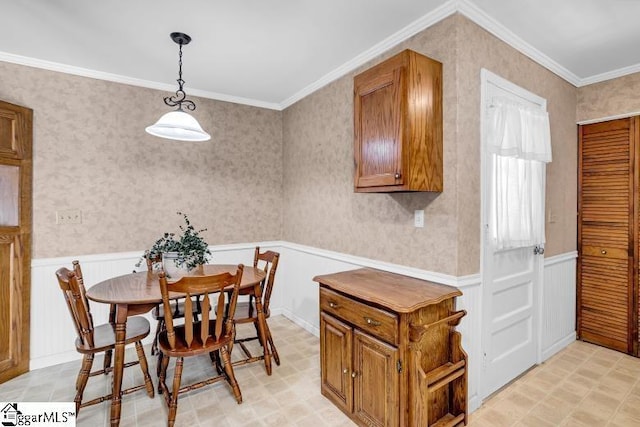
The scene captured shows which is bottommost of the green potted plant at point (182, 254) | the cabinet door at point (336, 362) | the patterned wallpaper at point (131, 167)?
the cabinet door at point (336, 362)

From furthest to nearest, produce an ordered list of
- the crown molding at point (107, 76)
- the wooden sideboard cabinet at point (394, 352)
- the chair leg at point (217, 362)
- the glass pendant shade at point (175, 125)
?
the crown molding at point (107, 76) < the chair leg at point (217, 362) < the glass pendant shade at point (175, 125) < the wooden sideboard cabinet at point (394, 352)

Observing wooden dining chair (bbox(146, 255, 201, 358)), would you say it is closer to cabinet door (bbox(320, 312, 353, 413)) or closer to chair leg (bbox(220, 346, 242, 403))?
chair leg (bbox(220, 346, 242, 403))

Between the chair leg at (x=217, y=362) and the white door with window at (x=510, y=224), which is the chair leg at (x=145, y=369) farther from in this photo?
the white door with window at (x=510, y=224)

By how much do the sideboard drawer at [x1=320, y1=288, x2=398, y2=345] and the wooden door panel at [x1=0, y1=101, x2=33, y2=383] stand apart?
2558mm

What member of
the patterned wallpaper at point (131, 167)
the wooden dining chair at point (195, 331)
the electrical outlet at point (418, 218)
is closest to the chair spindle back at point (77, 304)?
the wooden dining chair at point (195, 331)

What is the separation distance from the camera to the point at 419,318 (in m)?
1.75

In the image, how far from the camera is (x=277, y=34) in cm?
241

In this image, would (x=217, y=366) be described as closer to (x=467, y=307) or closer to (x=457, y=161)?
(x=467, y=307)

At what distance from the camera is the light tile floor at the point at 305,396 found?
2.08 meters

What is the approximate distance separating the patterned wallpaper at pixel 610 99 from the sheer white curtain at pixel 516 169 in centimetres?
104

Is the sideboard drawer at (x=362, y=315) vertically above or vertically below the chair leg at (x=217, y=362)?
above

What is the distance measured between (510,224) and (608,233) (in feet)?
5.08

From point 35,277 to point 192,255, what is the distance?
1.53 m

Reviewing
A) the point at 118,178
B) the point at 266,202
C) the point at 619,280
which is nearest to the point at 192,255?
the point at 118,178
